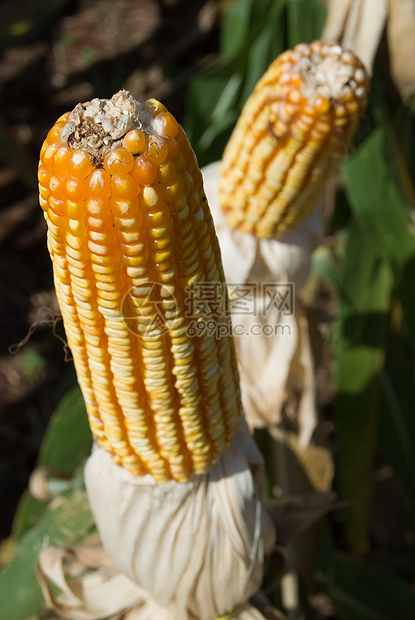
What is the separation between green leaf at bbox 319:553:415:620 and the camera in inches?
82.0

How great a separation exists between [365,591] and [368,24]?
1798mm

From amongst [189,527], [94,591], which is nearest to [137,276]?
[189,527]

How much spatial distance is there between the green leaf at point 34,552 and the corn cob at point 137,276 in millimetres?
663

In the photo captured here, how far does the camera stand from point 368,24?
182 cm

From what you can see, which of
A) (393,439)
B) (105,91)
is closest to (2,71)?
(105,91)

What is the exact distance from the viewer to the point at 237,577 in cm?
111

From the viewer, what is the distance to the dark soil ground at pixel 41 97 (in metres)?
3.24

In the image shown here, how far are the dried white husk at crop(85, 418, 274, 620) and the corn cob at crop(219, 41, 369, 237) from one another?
1.71 ft

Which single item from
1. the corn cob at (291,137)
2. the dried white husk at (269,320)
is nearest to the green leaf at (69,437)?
the dried white husk at (269,320)

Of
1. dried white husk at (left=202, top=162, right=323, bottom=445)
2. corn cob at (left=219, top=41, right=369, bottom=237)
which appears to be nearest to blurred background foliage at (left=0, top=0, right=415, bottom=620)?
dried white husk at (left=202, top=162, right=323, bottom=445)

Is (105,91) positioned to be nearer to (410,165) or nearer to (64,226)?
(410,165)

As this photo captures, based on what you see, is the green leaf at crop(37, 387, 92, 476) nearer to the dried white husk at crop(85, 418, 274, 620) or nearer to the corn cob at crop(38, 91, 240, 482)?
the dried white husk at crop(85, 418, 274, 620)

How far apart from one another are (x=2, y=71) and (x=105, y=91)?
0.87m

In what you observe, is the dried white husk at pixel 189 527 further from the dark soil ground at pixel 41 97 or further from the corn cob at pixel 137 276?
the dark soil ground at pixel 41 97
